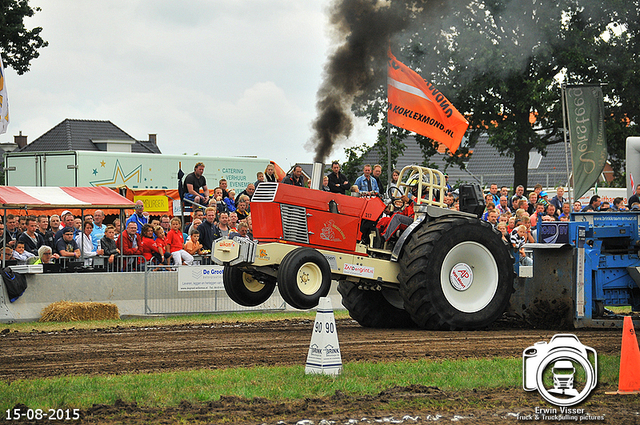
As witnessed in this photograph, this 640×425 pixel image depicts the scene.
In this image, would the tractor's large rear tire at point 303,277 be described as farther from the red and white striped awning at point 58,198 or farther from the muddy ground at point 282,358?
the red and white striped awning at point 58,198

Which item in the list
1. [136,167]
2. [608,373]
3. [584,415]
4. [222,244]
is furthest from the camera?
[136,167]

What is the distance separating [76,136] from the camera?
47.4 meters

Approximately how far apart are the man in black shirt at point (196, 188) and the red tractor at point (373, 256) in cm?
683

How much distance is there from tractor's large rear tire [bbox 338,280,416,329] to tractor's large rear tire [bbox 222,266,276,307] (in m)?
1.64

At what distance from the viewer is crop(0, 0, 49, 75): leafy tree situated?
25.7 metres

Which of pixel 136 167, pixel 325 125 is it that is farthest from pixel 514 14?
pixel 325 125

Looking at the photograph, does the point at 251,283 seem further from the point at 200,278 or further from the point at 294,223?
the point at 200,278

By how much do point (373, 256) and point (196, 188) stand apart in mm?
7340

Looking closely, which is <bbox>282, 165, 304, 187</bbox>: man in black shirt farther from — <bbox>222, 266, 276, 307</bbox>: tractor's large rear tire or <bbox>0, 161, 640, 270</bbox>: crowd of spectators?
<bbox>0, 161, 640, 270</bbox>: crowd of spectators

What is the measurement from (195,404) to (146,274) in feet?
28.5

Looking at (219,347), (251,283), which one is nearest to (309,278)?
(251,283)

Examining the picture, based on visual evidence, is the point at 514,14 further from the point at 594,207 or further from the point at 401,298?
the point at 401,298

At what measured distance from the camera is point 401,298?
11.6 metres

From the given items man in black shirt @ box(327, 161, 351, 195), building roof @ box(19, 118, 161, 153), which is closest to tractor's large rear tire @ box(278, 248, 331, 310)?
man in black shirt @ box(327, 161, 351, 195)
